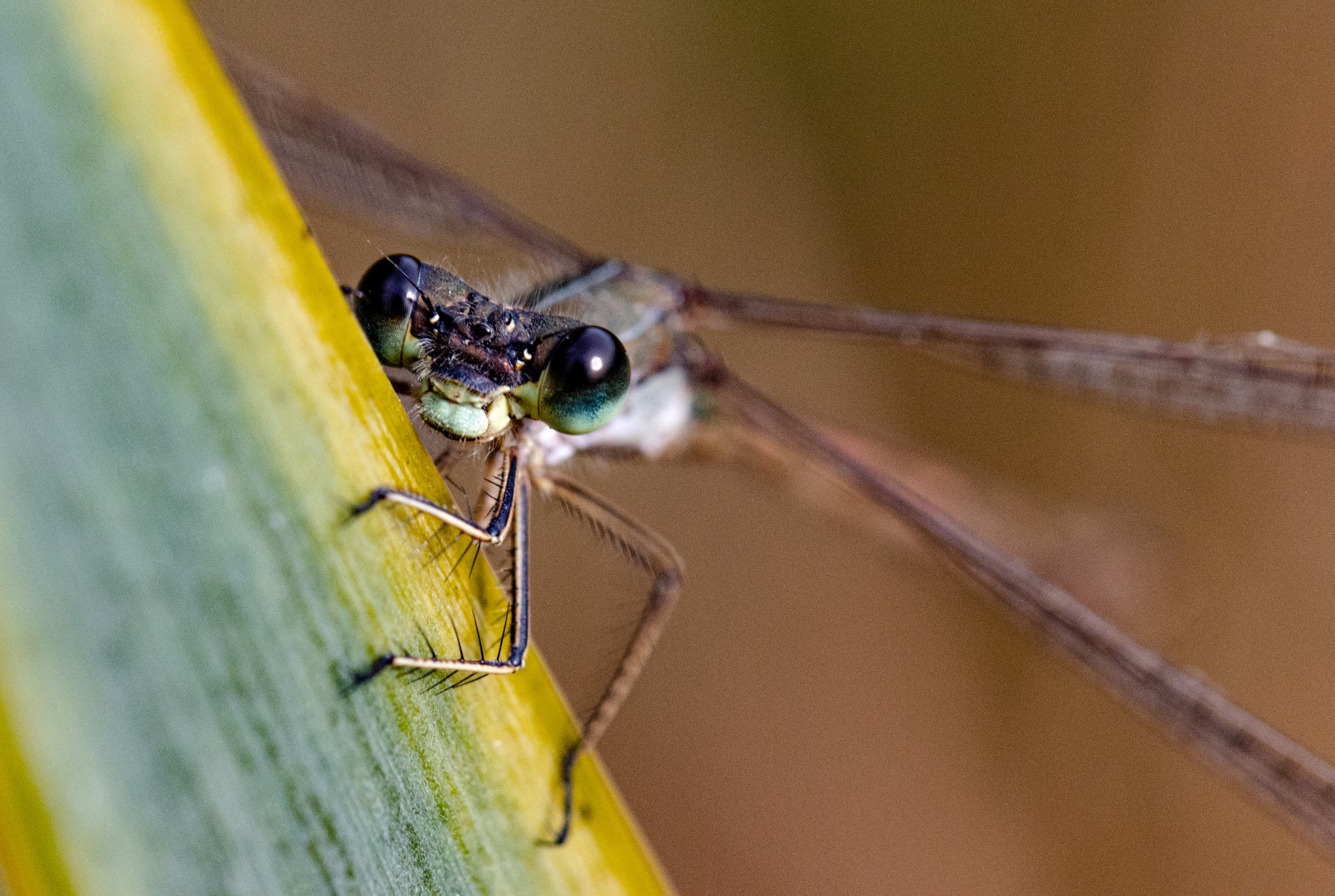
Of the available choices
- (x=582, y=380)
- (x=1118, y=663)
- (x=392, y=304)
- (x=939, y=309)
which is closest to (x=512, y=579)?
(x=582, y=380)

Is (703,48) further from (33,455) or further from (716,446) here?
(33,455)

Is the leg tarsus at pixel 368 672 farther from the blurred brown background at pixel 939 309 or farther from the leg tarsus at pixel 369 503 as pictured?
the blurred brown background at pixel 939 309

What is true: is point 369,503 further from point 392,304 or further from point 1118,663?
point 1118,663

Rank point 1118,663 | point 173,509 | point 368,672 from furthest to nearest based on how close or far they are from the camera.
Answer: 1. point 1118,663
2. point 368,672
3. point 173,509

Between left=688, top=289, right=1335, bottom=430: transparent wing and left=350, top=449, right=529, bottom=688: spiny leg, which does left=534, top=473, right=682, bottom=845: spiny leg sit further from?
left=688, top=289, right=1335, bottom=430: transparent wing

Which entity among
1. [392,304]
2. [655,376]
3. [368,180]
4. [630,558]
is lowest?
[630,558]

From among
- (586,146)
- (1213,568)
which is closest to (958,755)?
(1213,568)

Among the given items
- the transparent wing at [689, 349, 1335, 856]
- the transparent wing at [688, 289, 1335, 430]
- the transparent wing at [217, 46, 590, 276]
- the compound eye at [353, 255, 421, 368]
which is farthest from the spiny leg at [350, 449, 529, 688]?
the transparent wing at [689, 349, 1335, 856]
